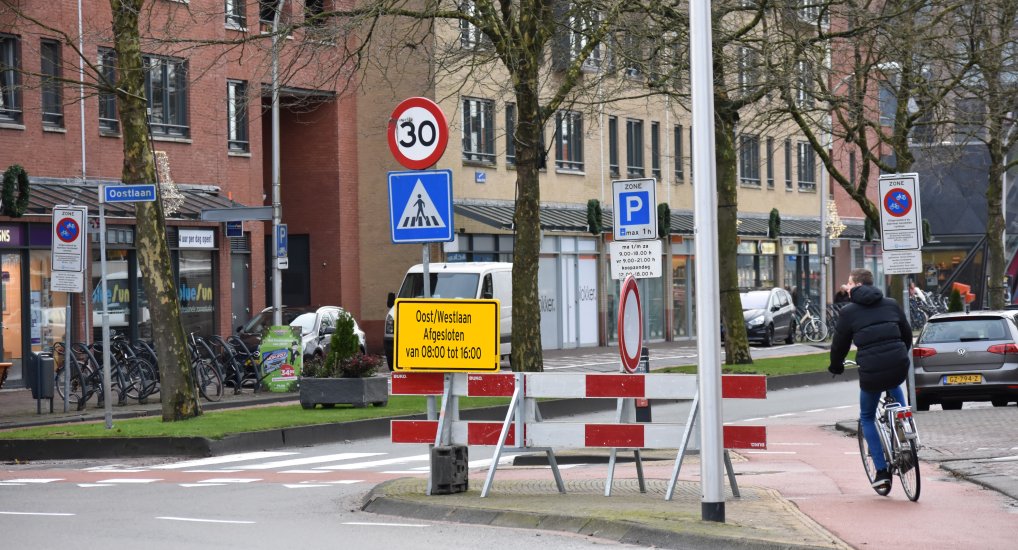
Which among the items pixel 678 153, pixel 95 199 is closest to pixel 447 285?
pixel 95 199

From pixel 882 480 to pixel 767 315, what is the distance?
3638 centimetres

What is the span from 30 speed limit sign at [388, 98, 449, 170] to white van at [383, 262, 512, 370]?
79.9ft

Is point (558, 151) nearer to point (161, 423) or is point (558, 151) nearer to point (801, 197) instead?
point (801, 197)

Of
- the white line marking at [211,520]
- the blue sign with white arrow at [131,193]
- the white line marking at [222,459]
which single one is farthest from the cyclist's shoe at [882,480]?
the blue sign with white arrow at [131,193]

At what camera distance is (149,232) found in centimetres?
2047

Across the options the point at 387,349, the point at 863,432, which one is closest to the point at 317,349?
the point at 387,349

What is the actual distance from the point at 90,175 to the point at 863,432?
24837mm

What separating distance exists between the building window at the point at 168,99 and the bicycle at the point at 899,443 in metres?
26.4

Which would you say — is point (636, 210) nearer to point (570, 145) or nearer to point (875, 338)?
point (875, 338)

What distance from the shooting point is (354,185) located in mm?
44531

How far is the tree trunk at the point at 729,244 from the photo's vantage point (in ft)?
102

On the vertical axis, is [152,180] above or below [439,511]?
above

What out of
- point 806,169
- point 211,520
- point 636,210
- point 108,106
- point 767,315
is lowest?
point 211,520

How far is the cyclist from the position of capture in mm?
12477
